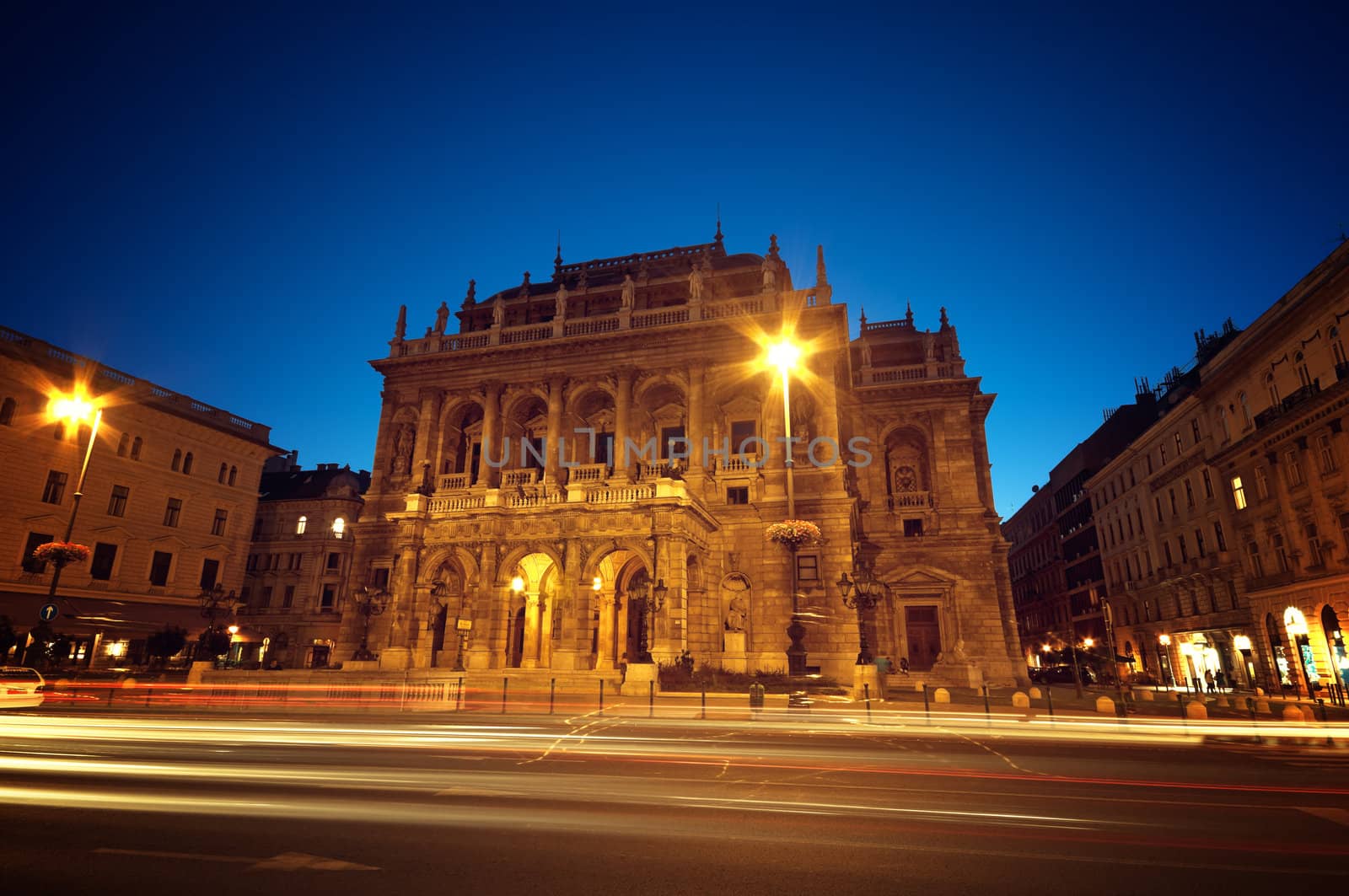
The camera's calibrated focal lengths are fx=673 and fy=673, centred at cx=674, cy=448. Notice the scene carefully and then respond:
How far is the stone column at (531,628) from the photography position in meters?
31.9

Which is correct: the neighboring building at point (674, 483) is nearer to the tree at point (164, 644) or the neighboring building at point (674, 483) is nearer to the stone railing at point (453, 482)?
the stone railing at point (453, 482)

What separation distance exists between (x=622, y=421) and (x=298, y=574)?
35.5 metres

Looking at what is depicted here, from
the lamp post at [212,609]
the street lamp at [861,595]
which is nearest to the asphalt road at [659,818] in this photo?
the street lamp at [861,595]

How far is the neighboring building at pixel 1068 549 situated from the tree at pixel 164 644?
6301cm

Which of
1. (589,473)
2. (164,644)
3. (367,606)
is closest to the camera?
(367,606)

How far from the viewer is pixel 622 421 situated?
37906 mm

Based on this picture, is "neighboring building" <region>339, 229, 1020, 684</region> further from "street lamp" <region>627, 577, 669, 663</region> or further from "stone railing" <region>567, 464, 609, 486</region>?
"street lamp" <region>627, 577, 669, 663</region>

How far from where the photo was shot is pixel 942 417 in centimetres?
4222

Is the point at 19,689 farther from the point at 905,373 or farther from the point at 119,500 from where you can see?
the point at 905,373

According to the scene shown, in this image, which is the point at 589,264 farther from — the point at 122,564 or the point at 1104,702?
the point at 1104,702

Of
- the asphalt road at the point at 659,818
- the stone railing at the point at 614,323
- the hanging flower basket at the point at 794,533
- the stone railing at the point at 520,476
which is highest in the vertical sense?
the stone railing at the point at 614,323

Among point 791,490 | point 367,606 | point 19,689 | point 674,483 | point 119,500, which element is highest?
point 119,500

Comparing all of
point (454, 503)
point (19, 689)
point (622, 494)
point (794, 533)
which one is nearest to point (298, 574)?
point (454, 503)

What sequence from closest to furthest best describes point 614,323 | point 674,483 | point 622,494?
point 674,483 < point 622,494 < point 614,323
